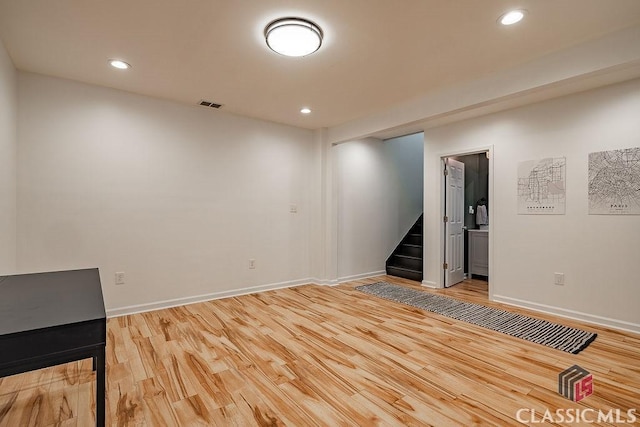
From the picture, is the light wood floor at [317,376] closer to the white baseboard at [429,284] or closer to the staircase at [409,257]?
the white baseboard at [429,284]

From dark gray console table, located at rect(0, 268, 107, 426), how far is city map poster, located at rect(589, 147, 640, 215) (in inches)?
173

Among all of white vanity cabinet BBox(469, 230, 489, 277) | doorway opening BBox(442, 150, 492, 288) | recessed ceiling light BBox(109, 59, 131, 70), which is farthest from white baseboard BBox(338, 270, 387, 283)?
recessed ceiling light BBox(109, 59, 131, 70)

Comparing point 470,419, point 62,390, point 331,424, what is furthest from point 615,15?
point 62,390

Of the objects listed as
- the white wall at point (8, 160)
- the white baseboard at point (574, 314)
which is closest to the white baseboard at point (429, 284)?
the white baseboard at point (574, 314)

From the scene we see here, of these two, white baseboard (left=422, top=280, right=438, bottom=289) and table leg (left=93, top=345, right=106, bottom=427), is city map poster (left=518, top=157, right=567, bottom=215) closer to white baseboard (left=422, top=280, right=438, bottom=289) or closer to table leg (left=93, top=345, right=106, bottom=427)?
white baseboard (left=422, top=280, right=438, bottom=289)

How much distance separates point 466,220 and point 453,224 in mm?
1166

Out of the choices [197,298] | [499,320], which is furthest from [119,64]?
[499,320]

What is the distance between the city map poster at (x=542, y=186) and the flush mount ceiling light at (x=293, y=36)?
3.05m

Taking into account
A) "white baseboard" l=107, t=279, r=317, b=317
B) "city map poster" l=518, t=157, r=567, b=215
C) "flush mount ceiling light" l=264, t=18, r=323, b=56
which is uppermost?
"flush mount ceiling light" l=264, t=18, r=323, b=56

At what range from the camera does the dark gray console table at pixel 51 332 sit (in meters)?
1.19

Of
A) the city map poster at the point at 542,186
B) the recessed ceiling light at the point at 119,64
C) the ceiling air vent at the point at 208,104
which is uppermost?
the recessed ceiling light at the point at 119,64

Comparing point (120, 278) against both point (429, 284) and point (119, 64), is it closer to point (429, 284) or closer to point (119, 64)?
point (119, 64)

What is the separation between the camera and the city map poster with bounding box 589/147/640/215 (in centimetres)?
315

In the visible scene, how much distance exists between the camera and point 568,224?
3.59 m
